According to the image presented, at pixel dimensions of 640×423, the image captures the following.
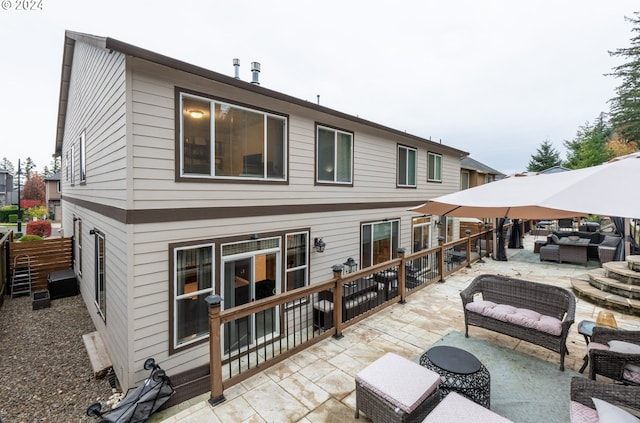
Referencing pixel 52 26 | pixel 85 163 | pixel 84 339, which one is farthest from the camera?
pixel 52 26

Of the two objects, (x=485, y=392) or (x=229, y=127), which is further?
Answer: (x=229, y=127)

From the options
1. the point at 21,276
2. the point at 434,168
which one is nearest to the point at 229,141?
the point at 434,168

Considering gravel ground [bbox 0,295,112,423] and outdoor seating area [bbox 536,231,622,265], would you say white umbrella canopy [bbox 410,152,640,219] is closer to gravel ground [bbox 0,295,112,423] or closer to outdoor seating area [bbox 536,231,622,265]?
gravel ground [bbox 0,295,112,423]

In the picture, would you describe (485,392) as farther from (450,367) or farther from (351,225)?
(351,225)

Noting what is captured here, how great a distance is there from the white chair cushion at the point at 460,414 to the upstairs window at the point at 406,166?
321 inches

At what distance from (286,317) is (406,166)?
7983 millimetres

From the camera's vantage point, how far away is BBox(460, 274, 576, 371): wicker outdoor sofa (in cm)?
373

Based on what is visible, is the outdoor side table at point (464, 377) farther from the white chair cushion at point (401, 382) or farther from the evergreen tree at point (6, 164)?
the evergreen tree at point (6, 164)

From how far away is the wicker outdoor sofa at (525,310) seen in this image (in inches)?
147

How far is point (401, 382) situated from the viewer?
2.68 metres

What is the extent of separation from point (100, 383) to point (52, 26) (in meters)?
10.8

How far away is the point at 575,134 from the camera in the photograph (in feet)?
117

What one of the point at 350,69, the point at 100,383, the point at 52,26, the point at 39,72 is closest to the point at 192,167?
the point at 100,383

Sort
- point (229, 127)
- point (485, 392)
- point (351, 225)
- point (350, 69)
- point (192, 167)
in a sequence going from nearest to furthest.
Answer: point (485, 392) < point (192, 167) < point (229, 127) < point (351, 225) < point (350, 69)
